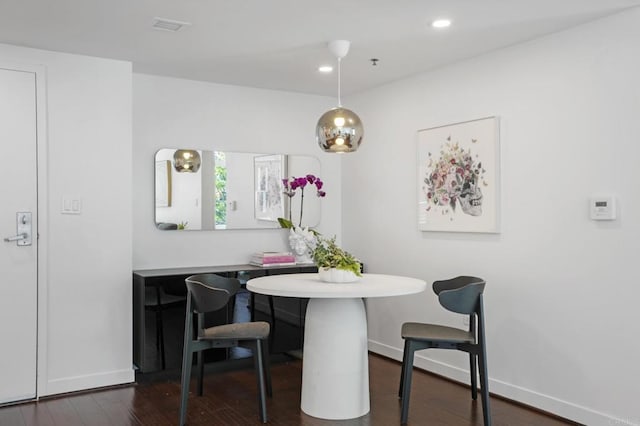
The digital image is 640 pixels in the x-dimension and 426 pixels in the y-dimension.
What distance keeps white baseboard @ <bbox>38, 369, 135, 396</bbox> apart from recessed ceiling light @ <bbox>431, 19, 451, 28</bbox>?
3109mm

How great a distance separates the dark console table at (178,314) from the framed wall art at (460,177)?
122 centimetres

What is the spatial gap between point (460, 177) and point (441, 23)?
1233mm

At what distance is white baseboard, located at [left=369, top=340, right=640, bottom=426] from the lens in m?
3.22

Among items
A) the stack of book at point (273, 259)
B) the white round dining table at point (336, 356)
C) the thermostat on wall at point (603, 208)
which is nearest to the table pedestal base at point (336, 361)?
the white round dining table at point (336, 356)

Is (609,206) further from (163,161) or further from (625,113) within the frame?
(163,161)

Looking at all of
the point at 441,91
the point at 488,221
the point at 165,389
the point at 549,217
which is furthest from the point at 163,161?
the point at 549,217

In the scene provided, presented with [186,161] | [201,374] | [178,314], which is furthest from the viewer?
[186,161]

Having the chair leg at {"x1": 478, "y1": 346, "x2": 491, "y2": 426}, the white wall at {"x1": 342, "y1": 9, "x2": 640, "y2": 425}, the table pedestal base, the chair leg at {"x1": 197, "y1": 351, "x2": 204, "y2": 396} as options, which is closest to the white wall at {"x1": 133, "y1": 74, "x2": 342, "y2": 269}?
the chair leg at {"x1": 197, "y1": 351, "x2": 204, "y2": 396}

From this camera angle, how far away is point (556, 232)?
11.4ft

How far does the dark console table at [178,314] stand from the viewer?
159 inches

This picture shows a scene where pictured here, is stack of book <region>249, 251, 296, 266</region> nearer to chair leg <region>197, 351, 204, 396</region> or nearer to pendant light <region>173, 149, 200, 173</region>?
pendant light <region>173, 149, 200, 173</region>

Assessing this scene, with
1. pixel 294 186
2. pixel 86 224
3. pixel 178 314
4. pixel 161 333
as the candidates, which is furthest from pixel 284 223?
pixel 86 224

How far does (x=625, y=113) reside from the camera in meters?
3.12

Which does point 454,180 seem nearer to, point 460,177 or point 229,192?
point 460,177
